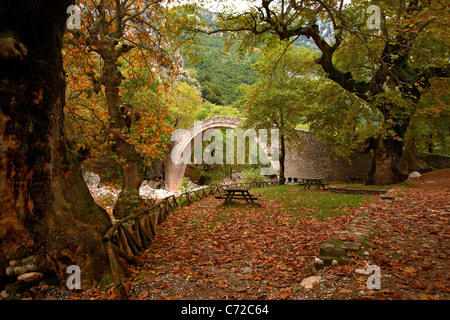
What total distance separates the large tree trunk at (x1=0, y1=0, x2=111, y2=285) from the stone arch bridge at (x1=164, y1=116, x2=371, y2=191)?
1499 centimetres

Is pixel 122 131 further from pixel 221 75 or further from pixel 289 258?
pixel 221 75

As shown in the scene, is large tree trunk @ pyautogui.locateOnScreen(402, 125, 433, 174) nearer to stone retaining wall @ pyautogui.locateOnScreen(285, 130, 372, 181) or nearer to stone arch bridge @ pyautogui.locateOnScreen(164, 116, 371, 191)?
Result: stone retaining wall @ pyautogui.locateOnScreen(285, 130, 372, 181)

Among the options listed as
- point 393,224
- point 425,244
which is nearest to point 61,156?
point 425,244

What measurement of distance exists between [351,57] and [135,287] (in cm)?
1314

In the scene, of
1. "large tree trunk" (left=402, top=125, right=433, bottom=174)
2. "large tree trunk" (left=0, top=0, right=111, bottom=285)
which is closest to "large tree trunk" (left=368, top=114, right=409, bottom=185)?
"large tree trunk" (left=402, top=125, right=433, bottom=174)

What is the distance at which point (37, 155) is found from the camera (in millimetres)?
2992

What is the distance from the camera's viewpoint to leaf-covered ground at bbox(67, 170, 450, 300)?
7.95ft

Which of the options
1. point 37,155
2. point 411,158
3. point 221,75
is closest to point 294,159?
point 411,158

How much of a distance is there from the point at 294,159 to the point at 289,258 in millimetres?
18640

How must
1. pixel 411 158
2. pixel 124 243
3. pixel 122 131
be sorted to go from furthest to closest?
pixel 411 158, pixel 122 131, pixel 124 243

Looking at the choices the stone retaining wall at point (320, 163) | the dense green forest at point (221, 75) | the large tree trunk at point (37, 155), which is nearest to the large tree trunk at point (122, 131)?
the large tree trunk at point (37, 155)

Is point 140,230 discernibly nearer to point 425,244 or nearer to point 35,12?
point 35,12

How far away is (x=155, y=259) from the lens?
12.7 feet
